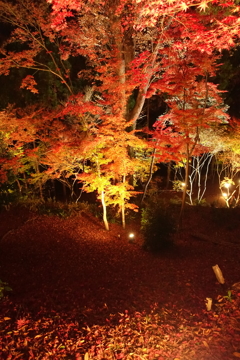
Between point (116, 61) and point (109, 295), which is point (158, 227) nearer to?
point (109, 295)

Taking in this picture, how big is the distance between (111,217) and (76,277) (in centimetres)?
592

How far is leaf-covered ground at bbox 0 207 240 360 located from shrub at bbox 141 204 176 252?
37 centimetres

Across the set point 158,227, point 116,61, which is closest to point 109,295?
point 158,227

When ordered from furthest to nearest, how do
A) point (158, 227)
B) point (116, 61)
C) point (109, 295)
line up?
1. point (116, 61)
2. point (158, 227)
3. point (109, 295)

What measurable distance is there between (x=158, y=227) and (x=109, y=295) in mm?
3556

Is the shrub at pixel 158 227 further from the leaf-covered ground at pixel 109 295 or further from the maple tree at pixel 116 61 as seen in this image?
the maple tree at pixel 116 61

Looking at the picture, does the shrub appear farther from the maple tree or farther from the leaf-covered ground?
the maple tree

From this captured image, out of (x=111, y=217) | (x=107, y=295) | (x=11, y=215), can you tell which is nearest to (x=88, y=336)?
(x=107, y=295)

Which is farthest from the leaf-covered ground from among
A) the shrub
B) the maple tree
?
the maple tree

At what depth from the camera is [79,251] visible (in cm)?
842

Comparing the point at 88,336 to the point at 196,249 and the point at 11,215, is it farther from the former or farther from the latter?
the point at 11,215

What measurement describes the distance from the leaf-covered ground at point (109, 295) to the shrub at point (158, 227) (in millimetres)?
374

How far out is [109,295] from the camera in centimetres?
549

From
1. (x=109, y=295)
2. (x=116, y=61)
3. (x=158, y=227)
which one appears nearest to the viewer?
(x=109, y=295)
